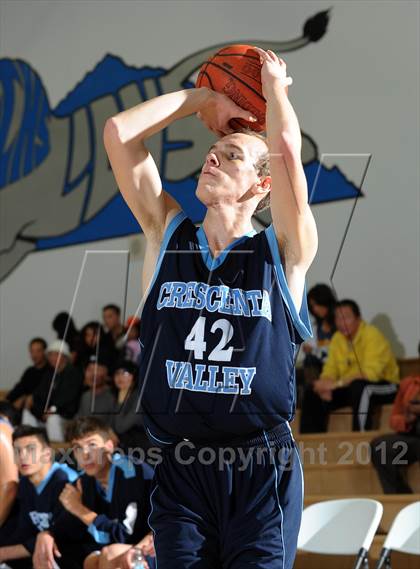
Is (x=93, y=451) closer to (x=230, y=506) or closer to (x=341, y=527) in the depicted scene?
(x=341, y=527)

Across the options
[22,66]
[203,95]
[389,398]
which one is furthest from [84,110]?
[203,95]

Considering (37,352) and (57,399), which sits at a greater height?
(37,352)

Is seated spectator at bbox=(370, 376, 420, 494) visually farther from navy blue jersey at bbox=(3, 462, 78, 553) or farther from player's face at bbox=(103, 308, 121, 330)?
player's face at bbox=(103, 308, 121, 330)

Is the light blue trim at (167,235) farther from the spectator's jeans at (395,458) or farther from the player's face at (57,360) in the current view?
the player's face at (57,360)

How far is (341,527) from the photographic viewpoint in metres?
4.86

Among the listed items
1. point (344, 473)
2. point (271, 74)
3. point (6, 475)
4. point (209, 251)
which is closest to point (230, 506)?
point (209, 251)

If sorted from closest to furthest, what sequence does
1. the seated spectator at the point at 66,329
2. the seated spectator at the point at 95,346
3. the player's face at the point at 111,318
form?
the seated spectator at the point at 95,346 → the player's face at the point at 111,318 → the seated spectator at the point at 66,329

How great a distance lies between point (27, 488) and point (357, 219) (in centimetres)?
465

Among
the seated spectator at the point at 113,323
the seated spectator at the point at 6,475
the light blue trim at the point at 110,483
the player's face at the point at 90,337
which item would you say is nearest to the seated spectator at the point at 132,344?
the seated spectator at the point at 113,323

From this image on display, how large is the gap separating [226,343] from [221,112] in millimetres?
723

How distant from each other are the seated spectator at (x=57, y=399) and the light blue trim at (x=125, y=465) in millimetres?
3055

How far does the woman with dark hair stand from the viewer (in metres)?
7.80

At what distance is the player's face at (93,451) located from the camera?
15.8 ft

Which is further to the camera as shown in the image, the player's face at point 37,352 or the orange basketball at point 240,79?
the player's face at point 37,352
